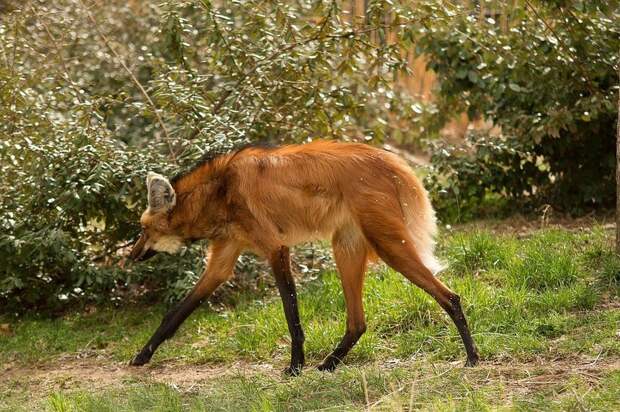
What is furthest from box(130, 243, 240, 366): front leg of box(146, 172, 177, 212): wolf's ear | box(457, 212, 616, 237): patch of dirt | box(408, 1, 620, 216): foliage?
box(457, 212, 616, 237): patch of dirt

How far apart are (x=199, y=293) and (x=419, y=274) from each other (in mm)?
1284

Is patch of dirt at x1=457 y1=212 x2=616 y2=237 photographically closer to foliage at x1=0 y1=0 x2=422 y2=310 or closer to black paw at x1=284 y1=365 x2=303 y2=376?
foliage at x1=0 y1=0 x2=422 y2=310

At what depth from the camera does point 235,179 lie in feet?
16.0

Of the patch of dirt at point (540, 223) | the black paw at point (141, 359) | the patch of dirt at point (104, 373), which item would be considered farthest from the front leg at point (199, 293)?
the patch of dirt at point (540, 223)

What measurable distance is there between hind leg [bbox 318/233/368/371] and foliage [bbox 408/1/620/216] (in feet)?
→ 6.29

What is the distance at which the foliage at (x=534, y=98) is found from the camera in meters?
6.46

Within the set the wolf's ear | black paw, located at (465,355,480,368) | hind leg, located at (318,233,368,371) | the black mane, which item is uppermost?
the black mane

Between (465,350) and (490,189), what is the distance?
2.78 meters

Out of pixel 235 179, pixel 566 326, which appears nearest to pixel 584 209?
pixel 566 326

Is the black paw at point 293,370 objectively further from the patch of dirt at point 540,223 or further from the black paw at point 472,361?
the patch of dirt at point 540,223

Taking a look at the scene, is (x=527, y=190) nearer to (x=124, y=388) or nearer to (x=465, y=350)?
(x=465, y=350)

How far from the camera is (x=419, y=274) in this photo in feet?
14.7

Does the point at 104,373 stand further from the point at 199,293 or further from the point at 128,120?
the point at 128,120

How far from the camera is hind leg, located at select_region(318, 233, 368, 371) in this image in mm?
4797
